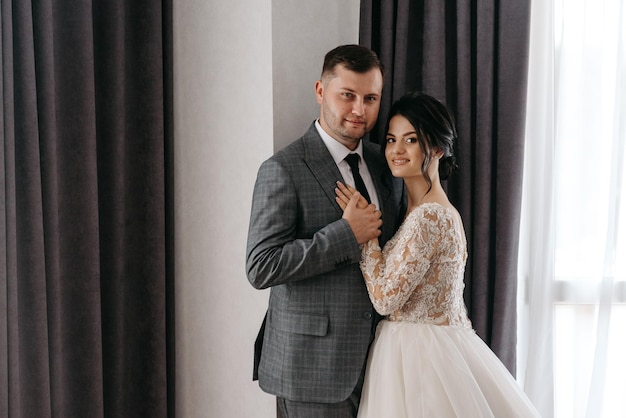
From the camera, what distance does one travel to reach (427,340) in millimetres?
1969

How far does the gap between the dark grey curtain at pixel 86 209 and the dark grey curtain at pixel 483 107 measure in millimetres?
973

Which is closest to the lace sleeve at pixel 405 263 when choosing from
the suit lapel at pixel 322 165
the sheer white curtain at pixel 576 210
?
the suit lapel at pixel 322 165

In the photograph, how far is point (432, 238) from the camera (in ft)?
6.45

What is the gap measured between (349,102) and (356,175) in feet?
0.80

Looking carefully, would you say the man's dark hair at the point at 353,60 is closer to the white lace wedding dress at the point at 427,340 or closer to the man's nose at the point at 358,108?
the man's nose at the point at 358,108

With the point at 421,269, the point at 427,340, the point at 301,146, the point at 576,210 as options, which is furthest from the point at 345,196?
the point at 576,210

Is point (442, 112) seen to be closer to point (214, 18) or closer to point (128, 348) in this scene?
point (214, 18)

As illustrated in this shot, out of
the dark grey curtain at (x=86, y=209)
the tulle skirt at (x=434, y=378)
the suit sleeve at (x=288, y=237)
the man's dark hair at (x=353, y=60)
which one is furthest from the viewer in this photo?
the dark grey curtain at (x=86, y=209)

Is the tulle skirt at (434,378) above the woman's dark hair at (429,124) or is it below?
below

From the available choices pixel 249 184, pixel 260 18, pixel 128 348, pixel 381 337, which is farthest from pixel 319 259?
pixel 128 348

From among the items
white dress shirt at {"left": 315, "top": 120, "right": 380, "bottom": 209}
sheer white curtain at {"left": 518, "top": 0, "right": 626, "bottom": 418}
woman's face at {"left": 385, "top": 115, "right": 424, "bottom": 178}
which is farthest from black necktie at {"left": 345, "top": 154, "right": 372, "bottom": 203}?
sheer white curtain at {"left": 518, "top": 0, "right": 626, "bottom": 418}

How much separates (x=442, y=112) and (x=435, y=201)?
284mm

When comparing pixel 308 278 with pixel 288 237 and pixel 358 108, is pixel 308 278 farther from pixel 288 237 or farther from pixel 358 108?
pixel 358 108

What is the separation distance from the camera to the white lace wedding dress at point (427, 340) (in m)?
1.88
